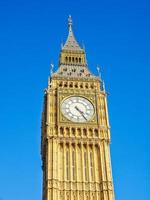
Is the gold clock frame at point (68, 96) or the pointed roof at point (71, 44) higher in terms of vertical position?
the pointed roof at point (71, 44)

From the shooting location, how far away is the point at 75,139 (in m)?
50.2

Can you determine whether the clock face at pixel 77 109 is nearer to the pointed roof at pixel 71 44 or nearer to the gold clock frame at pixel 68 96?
the gold clock frame at pixel 68 96

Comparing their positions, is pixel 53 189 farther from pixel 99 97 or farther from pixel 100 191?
pixel 99 97

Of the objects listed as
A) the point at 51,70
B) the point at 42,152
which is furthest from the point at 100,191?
the point at 51,70

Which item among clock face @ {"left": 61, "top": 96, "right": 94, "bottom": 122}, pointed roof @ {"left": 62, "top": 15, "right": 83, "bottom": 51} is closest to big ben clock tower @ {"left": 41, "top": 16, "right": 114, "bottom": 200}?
clock face @ {"left": 61, "top": 96, "right": 94, "bottom": 122}

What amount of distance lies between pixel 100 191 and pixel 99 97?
12.0 meters

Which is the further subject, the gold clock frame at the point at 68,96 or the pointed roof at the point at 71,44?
the pointed roof at the point at 71,44

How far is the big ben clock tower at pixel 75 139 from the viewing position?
47000 millimetres

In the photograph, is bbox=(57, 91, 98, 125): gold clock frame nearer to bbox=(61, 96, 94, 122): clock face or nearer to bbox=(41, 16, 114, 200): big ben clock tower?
bbox=(41, 16, 114, 200): big ben clock tower

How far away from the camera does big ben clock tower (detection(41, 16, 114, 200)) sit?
47.0 meters

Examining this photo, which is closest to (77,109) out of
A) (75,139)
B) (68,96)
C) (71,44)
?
(68,96)

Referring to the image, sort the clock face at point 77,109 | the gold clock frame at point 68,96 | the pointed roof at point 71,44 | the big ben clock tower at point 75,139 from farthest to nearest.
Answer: the pointed roof at point 71,44, the clock face at point 77,109, the gold clock frame at point 68,96, the big ben clock tower at point 75,139

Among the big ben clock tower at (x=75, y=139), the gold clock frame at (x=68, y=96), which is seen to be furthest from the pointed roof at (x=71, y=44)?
the gold clock frame at (x=68, y=96)

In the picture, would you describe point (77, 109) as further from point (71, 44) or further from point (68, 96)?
point (71, 44)
